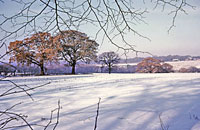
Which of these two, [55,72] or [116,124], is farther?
[55,72]

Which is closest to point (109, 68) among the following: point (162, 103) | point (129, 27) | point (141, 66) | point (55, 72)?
point (141, 66)

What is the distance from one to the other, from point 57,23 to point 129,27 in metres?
0.90

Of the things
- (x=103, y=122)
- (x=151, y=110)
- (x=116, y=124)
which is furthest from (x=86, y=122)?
(x=151, y=110)

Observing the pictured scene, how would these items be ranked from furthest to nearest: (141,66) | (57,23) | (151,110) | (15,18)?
(141,66) < (151,110) < (57,23) < (15,18)

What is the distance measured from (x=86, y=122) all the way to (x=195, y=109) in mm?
2468

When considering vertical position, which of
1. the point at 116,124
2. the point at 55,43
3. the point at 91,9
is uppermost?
the point at 91,9

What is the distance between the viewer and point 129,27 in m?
1.87

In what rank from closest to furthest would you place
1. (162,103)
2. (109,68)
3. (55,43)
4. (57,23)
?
(57,23) → (55,43) → (162,103) → (109,68)

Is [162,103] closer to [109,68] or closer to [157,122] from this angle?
[157,122]

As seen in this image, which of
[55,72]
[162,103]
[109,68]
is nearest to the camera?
[162,103]

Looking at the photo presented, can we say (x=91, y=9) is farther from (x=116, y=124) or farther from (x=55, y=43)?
(x=116, y=124)

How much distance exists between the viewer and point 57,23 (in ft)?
5.83

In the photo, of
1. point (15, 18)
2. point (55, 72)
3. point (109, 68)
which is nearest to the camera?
point (15, 18)

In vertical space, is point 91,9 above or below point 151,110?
above
